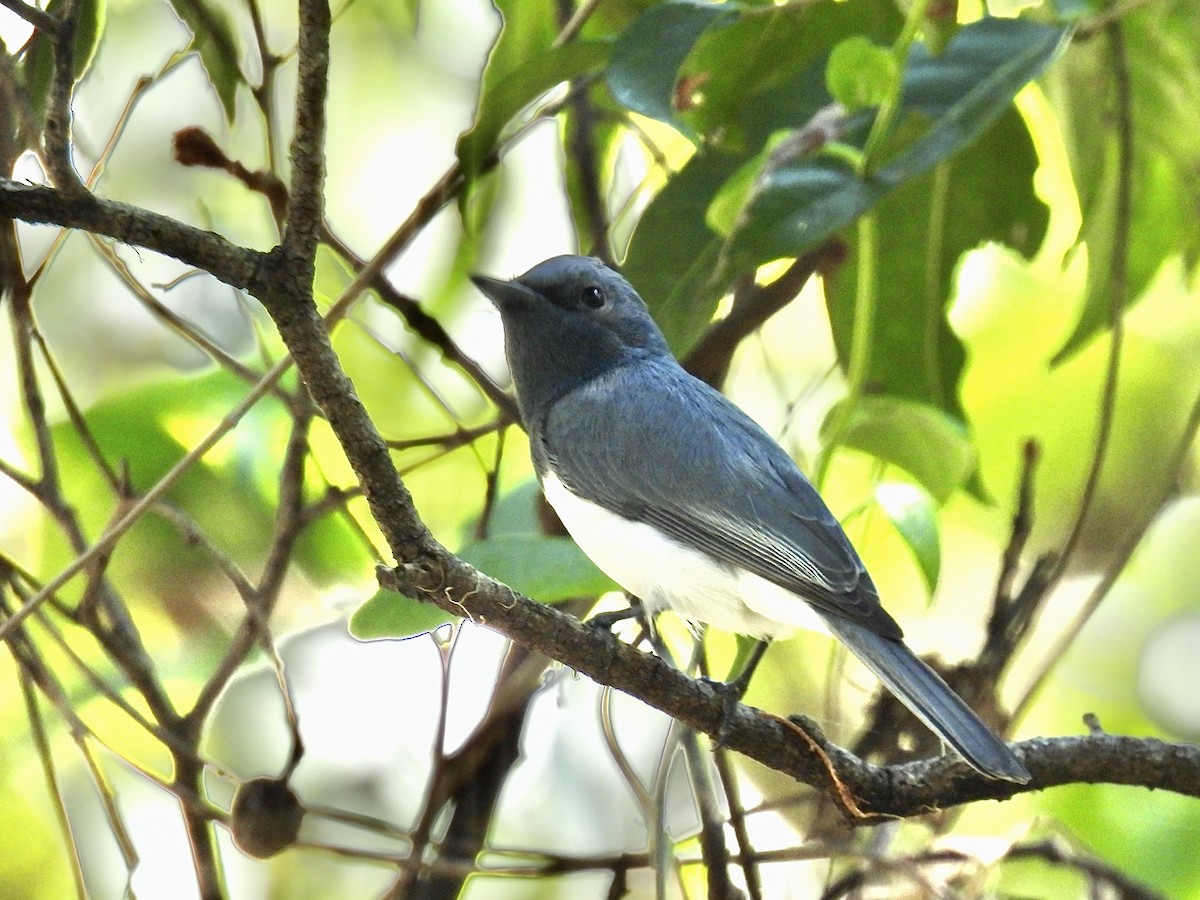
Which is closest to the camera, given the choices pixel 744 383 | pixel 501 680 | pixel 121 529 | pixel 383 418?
pixel 121 529

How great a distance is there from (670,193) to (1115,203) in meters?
0.59

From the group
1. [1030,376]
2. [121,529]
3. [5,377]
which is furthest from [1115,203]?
[5,377]

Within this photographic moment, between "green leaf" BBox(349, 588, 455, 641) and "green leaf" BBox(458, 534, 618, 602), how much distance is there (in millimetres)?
82

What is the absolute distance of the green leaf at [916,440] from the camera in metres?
1.27

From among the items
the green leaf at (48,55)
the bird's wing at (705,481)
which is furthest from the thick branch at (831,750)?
the green leaf at (48,55)

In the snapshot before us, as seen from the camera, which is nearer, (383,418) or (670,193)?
(670,193)

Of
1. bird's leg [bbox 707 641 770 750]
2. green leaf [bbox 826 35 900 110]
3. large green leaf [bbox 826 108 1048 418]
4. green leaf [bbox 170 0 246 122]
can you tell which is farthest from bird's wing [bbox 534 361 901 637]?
green leaf [bbox 170 0 246 122]

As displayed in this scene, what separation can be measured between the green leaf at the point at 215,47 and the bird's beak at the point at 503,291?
305 millimetres

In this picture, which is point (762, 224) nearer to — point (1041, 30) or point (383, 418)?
point (1041, 30)

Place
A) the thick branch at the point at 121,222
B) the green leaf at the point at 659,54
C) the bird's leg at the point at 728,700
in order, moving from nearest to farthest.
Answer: the thick branch at the point at 121,222 < the bird's leg at the point at 728,700 < the green leaf at the point at 659,54

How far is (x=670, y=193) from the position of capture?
1312mm

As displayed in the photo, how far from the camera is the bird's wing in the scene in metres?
1.14

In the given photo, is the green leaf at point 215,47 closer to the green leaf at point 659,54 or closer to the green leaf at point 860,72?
the green leaf at point 659,54

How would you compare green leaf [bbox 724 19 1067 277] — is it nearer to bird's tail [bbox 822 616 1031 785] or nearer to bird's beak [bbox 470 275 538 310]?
bird's beak [bbox 470 275 538 310]
